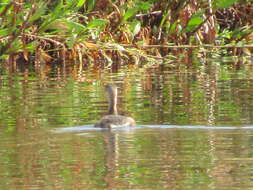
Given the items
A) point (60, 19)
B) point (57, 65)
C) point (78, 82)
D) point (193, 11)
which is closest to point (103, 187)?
point (78, 82)

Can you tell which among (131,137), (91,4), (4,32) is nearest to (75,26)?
(4,32)

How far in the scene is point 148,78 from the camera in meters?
14.7

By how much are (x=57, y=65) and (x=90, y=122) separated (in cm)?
795

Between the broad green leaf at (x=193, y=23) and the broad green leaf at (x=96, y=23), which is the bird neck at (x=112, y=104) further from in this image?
the broad green leaf at (x=193, y=23)

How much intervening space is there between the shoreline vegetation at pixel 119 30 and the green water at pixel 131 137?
1.79 m

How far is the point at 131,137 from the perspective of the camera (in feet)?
28.7

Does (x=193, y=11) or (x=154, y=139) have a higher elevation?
(x=193, y=11)

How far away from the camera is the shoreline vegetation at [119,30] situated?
622 inches

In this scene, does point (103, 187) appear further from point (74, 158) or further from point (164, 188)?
point (74, 158)

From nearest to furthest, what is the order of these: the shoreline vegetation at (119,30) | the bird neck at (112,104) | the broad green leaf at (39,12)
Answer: the bird neck at (112,104), the broad green leaf at (39,12), the shoreline vegetation at (119,30)

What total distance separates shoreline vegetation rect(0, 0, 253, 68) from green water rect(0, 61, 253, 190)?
179cm

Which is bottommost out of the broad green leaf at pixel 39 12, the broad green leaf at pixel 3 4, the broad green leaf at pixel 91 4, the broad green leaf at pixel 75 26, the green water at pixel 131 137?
the green water at pixel 131 137

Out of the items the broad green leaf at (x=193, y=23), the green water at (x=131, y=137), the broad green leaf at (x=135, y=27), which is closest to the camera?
the green water at (x=131, y=137)

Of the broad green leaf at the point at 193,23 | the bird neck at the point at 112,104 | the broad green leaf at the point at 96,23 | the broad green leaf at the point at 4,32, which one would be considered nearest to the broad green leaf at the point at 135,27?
the broad green leaf at the point at 193,23
